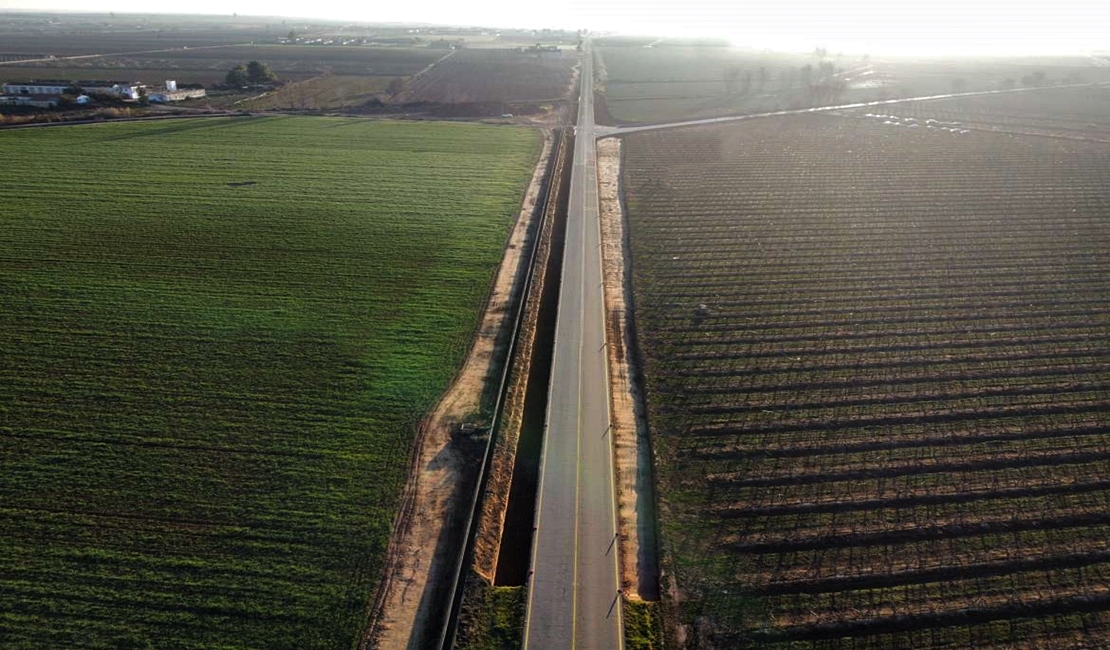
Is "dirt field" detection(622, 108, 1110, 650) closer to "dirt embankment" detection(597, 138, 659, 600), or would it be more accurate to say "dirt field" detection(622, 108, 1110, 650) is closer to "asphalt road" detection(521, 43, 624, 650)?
"dirt embankment" detection(597, 138, 659, 600)

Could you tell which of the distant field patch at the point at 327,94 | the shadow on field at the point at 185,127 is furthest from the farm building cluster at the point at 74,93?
the shadow on field at the point at 185,127

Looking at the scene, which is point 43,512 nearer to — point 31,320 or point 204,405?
point 204,405

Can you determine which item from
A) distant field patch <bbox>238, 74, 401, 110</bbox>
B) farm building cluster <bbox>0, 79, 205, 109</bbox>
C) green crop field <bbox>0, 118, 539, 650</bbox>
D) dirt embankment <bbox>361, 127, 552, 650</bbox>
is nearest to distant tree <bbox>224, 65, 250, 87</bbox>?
distant field patch <bbox>238, 74, 401, 110</bbox>

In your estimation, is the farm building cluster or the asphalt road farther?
the farm building cluster

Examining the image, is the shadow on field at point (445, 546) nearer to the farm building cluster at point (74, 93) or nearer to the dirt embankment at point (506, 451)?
the dirt embankment at point (506, 451)

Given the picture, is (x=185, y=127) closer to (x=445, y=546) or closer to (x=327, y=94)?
(x=327, y=94)

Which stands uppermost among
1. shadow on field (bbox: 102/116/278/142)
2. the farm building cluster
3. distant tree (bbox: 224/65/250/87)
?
distant tree (bbox: 224/65/250/87)

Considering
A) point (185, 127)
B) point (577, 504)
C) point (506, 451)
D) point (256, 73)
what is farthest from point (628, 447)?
point (256, 73)

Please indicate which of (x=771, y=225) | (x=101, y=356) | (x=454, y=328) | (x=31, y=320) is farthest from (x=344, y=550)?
(x=771, y=225)
